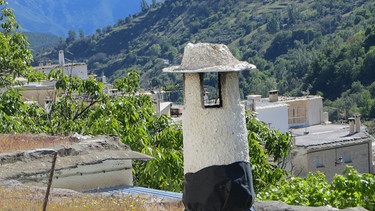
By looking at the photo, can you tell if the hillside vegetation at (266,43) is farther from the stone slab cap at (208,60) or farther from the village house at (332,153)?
the stone slab cap at (208,60)

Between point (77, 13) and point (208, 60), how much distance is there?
6964 inches

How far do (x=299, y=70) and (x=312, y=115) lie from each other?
4347cm

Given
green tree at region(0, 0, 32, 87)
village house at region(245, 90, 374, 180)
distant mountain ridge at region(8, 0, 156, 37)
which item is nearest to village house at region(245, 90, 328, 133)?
village house at region(245, 90, 374, 180)

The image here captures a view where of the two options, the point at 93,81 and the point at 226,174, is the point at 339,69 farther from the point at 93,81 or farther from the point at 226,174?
the point at 226,174

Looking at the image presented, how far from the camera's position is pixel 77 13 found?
181750 millimetres

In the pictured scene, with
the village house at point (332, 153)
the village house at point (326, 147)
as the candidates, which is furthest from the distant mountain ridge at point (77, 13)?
the village house at point (332, 153)

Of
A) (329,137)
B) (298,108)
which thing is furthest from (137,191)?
(298,108)

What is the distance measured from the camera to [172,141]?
17.5 m

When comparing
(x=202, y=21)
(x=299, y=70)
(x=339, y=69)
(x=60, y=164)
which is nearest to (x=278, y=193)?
(x=60, y=164)

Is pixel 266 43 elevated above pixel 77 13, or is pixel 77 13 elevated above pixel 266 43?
pixel 77 13

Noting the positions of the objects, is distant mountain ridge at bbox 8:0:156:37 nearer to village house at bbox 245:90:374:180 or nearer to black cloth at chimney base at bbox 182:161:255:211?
village house at bbox 245:90:374:180

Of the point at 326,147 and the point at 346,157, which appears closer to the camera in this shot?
the point at 326,147

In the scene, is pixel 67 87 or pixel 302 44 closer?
pixel 67 87

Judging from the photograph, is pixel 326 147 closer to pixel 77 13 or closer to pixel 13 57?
pixel 13 57
